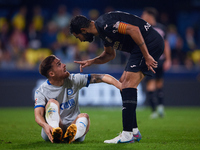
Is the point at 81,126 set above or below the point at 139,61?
below

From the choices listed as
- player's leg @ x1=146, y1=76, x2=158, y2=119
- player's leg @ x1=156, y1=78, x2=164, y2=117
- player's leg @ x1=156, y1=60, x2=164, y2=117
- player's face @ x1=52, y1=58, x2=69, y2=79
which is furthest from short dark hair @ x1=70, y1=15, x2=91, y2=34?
player's leg @ x1=156, y1=78, x2=164, y2=117

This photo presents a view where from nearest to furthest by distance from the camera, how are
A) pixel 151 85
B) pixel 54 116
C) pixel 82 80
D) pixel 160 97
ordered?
pixel 54 116 → pixel 82 80 → pixel 160 97 → pixel 151 85

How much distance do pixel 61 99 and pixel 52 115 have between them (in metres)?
0.43

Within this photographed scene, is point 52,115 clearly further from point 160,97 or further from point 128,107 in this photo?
point 160,97

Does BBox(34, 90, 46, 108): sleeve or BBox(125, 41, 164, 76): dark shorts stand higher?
BBox(125, 41, 164, 76): dark shorts

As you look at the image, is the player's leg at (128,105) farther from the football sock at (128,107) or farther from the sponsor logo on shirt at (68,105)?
the sponsor logo on shirt at (68,105)

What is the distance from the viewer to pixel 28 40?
1391 centimetres

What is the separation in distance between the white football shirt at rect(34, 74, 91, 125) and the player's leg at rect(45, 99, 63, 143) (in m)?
0.17

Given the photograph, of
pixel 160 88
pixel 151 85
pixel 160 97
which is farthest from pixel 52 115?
pixel 160 88

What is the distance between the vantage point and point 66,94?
4699mm

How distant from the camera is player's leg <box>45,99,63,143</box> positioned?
4.20 metres

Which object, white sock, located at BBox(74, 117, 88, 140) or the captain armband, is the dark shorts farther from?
white sock, located at BBox(74, 117, 88, 140)

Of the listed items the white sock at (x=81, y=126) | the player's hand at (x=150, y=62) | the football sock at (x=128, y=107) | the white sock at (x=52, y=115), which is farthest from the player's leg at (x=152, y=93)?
the white sock at (x=52, y=115)

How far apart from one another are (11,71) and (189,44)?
300 inches
